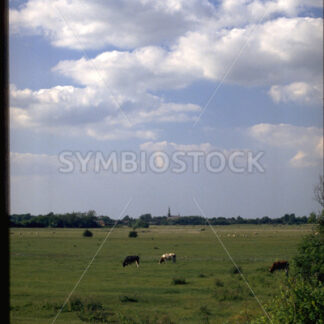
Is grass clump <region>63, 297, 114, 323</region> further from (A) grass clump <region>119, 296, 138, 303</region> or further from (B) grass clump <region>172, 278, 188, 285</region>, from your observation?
(B) grass clump <region>172, 278, 188, 285</region>

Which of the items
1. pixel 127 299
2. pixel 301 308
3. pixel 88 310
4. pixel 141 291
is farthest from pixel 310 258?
pixel 141 291

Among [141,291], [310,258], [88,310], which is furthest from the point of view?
[141,291]

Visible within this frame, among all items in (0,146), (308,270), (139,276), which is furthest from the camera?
(139,276)

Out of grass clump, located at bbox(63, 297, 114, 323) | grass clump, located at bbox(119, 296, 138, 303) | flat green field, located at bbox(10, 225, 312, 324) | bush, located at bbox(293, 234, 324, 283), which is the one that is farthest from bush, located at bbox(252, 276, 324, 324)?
grass clump, located at bbox(119, 296, 138, 303)

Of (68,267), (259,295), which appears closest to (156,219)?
(68,267)

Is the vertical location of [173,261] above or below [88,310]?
below

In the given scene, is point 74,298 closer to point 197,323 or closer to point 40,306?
point 40,306

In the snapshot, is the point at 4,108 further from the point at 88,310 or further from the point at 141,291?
the point at 141,291

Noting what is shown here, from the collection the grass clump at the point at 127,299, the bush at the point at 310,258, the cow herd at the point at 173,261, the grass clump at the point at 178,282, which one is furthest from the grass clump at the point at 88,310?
the cow herd at the point at 173,261

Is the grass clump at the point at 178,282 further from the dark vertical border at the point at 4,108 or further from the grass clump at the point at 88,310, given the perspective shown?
the dark vertical border at the point at 4,108

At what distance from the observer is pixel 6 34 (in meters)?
4.64

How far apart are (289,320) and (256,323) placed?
57cm

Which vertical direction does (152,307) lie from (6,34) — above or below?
below

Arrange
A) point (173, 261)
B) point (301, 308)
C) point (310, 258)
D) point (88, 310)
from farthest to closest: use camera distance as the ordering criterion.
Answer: point (173, 261) → point (88, 310) → point (310, 258) → point (301, 308)
